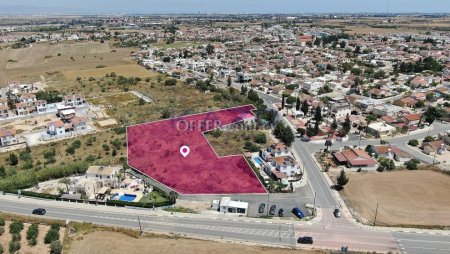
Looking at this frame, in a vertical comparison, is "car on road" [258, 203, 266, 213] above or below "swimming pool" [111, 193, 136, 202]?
above

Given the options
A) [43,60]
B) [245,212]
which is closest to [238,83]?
[245,212]

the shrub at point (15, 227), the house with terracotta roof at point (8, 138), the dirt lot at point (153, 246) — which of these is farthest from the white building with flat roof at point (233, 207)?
the house with terracotta roof at point (8, 138)

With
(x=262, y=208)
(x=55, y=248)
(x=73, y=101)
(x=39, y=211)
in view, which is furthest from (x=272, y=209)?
(x=73, y=101)

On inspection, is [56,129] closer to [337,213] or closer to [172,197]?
[172,197]

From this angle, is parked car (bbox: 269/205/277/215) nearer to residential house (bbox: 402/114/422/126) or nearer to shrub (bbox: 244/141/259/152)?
shrub (bbox: 244/141/259/152)

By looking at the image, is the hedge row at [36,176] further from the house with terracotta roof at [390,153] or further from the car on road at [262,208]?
the house with terracotta roof at [390,153]

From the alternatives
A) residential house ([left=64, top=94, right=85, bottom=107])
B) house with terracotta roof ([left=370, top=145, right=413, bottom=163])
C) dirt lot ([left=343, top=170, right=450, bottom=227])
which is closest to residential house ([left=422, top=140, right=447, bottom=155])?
house with terracotta roof ([left=370, top=145, right=413, bottom=163])
